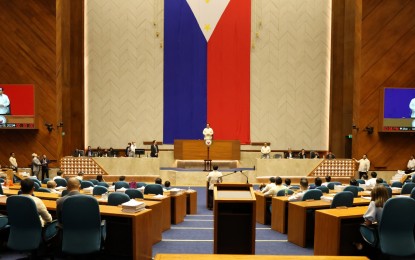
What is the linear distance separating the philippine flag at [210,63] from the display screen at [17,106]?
7.30 meters

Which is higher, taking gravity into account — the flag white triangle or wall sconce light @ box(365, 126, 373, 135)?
the flag white triangle

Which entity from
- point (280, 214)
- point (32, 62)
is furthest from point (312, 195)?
point (32, 62)

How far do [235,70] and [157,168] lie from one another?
26.0ft

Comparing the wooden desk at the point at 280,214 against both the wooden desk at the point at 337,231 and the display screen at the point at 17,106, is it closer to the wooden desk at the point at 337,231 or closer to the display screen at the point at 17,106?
the wooden desk at the point at 337,231

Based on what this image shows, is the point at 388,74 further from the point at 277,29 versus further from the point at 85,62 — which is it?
the point at 85,62

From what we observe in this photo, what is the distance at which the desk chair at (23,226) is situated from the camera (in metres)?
5.21

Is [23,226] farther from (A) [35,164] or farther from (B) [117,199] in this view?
(A) [35,164]

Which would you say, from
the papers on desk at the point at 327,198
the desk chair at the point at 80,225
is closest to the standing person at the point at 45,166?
the papers on desk at the point at 327,198

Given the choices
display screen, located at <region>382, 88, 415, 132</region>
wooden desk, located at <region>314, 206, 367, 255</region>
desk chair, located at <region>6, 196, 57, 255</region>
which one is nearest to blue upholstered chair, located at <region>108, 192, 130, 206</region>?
desk chair, located at <region>6, 196, 57, 255</region>

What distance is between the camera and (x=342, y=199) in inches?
274

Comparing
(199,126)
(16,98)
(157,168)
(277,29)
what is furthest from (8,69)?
(277,29)

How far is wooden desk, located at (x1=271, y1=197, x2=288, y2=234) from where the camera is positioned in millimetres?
8430

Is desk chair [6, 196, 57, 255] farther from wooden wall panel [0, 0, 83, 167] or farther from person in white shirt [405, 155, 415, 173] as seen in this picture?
person in white shirt [405, 155, 415, 173]

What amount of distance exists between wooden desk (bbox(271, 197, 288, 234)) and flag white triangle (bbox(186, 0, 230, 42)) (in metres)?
15.6
